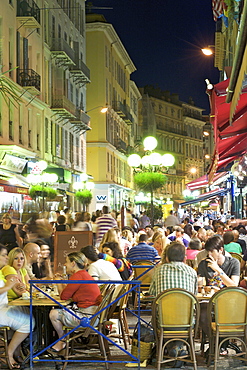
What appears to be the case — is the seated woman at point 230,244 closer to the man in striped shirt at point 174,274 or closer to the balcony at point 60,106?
the man in striped shirt at point 174,274

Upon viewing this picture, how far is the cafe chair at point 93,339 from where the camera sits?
802cm

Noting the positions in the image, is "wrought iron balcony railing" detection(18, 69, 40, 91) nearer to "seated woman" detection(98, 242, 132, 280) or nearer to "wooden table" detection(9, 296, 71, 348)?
"seated woman" detection(98, 242, 132, 280)

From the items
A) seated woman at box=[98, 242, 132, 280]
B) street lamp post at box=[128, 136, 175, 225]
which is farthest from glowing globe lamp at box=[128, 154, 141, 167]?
seated woman at box=[98, 242, 132, 280]

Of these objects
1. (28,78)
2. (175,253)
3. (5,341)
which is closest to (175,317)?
(175,253)

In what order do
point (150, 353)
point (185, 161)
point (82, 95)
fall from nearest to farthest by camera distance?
point (150, 353) < point (82, 95) < point (185, 161)

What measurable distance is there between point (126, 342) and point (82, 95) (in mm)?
42624

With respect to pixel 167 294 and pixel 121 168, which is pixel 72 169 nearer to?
pixel 121 168

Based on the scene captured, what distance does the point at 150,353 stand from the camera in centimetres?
826

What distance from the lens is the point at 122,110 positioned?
2598 inches

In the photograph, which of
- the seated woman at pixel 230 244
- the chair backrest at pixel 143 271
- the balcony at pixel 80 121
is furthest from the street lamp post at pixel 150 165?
the balcony at pixel 80 121

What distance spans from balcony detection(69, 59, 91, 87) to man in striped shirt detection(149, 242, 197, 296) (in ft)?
125

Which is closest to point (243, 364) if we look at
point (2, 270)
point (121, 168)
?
point (2, 270)

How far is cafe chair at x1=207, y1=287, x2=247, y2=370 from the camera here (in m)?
7.79

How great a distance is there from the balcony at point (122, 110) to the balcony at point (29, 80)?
27662 mm
